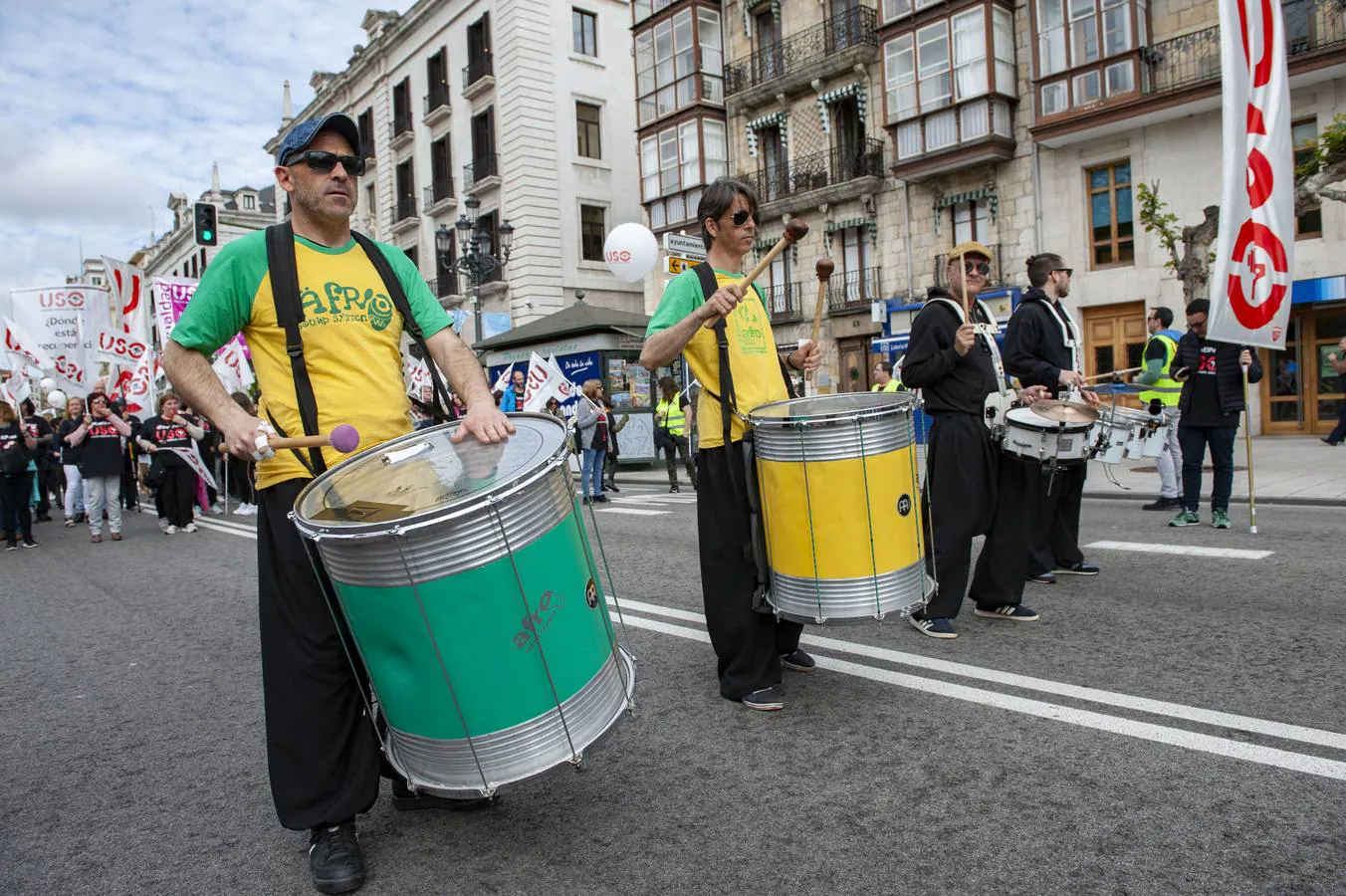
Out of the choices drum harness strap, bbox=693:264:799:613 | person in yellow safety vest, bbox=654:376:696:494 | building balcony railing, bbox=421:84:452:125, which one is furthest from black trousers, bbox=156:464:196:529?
building balcony railing, bbox=421:84:452:125

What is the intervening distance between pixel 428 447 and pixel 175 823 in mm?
1658

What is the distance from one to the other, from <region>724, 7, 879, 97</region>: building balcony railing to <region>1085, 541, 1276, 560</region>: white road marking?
68.5 feet

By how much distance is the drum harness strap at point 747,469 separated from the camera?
143 inches

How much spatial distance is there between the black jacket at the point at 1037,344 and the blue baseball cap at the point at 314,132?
171 inches

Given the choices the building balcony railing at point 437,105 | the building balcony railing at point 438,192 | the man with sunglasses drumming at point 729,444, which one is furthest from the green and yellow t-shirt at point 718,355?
the building balcony railing at point 437,105

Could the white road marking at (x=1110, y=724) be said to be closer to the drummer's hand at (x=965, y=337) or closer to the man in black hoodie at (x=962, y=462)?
the man in black hoodie at (x=962, y=462)

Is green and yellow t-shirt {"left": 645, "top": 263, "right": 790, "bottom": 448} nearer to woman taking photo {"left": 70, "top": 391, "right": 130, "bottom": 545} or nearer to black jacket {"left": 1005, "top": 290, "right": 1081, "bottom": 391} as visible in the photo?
black jacket {"left": 1005, "top": 290, "right": 1081, "bottom": 391}

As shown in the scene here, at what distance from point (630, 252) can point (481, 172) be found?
2092 cm

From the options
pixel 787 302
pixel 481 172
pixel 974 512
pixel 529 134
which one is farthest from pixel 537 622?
pixel 481 172

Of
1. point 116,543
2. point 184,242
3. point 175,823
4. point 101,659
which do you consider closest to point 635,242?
point 116,543

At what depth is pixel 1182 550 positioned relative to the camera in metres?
7.02

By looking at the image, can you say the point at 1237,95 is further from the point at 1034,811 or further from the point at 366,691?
the point at 366,691

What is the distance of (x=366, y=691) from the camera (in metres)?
2.70

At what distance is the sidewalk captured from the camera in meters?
9.92
